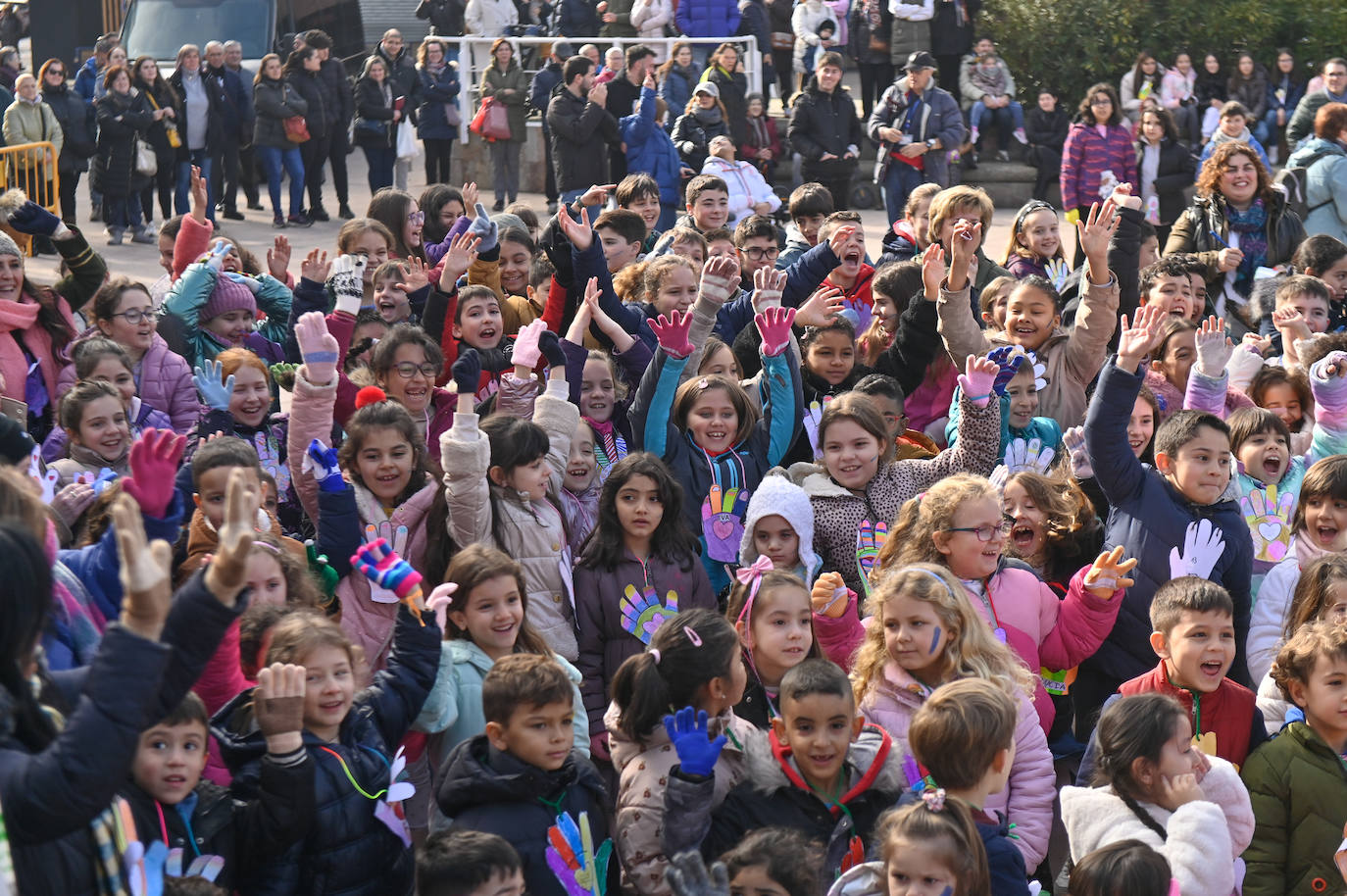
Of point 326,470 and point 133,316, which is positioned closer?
point 326,470

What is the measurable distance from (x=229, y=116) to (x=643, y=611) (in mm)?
11831

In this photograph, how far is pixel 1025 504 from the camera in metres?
5.43

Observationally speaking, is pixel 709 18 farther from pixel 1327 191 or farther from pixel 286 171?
pixel 1327 191

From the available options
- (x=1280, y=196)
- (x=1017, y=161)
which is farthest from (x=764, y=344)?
(x=1017, y=161)

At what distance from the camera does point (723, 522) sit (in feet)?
18.9

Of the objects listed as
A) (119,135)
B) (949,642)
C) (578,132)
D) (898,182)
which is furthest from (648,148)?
(949,642)

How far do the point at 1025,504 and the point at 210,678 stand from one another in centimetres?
266

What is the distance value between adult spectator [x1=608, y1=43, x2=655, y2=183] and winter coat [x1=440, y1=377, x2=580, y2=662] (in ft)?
31.4

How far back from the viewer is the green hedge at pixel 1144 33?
58.1 feet

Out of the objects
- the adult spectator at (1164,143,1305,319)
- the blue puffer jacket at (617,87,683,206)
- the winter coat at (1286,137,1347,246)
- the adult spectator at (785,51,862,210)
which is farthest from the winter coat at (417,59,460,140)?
the adult spectator at (1164,143,1305,319)

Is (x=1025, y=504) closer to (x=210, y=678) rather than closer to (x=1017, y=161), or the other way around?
(x=210, y=678)

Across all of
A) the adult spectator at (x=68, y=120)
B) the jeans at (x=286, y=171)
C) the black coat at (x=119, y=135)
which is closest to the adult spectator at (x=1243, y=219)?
the jeans at (x=286, y=171)

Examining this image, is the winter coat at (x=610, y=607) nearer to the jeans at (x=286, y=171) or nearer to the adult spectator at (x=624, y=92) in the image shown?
the adult spectator at (x=624, y=92)

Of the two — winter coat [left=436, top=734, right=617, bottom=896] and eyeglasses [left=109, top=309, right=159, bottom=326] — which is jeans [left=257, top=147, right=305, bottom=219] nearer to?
eyeglasses [left=109, top=309, right=159, bottom=326]
